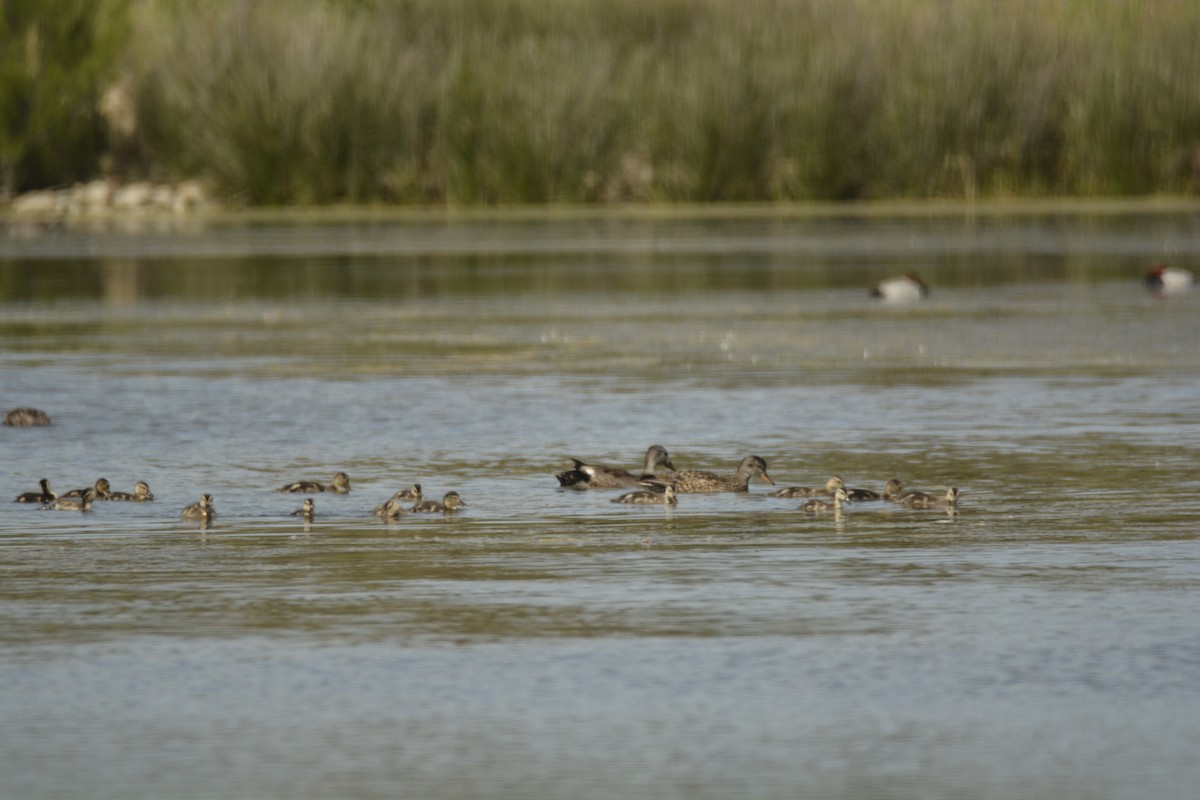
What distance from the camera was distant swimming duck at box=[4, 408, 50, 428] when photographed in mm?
15383

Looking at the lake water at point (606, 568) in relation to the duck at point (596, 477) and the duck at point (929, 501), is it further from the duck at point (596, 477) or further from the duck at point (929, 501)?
the duck at point (596, 477)

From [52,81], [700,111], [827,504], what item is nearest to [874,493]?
[827,504]

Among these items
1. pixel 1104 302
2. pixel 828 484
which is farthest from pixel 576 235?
pixel 828 484

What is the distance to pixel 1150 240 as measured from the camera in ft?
110

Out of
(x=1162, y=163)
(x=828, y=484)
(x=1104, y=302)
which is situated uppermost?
(x=1162, y=163)

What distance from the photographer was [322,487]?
1230cm

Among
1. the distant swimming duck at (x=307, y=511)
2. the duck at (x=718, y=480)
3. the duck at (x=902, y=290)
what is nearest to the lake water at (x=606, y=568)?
the duck at (x=718, y=480)

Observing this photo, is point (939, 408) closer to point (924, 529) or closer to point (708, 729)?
point (924, 529)

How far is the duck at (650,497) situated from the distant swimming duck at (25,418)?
4.88m

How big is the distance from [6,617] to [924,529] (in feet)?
13.2

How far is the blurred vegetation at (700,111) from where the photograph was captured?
41875 millimetres

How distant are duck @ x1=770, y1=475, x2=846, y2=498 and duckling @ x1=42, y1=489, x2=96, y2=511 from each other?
323 cm

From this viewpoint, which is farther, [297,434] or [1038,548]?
[297,434]

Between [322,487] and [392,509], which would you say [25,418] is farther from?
[392,509]
